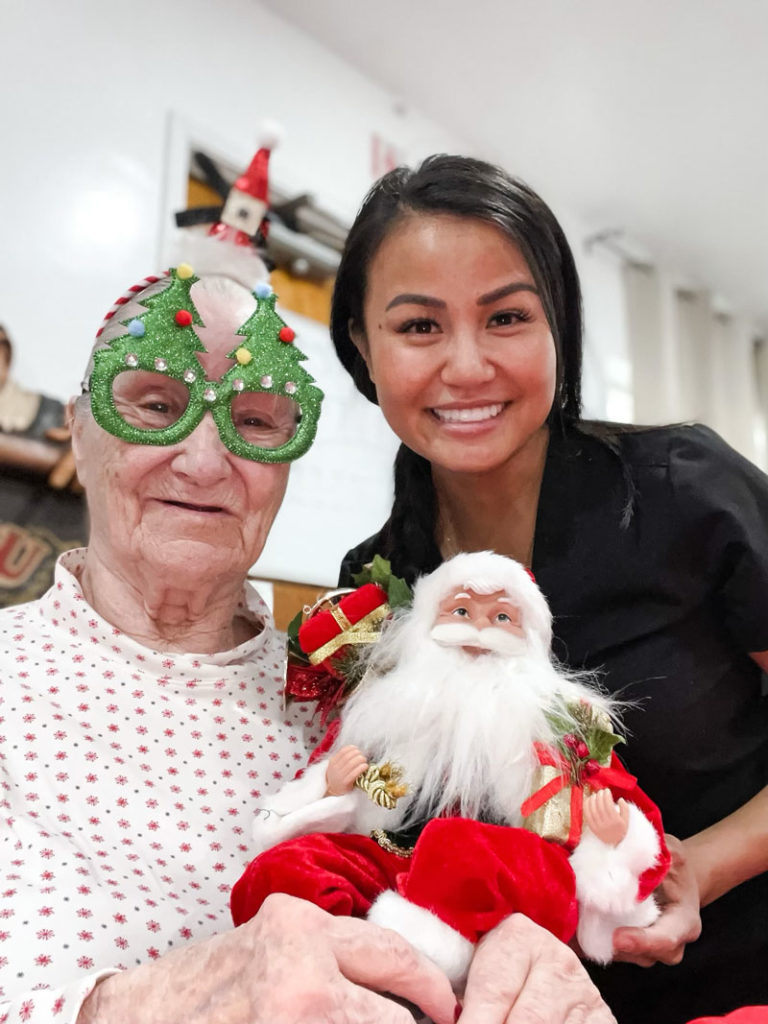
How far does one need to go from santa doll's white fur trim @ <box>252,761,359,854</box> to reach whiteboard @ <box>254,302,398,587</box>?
1352 mm

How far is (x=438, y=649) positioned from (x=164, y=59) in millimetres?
1942

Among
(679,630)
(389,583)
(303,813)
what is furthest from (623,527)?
(303,813)

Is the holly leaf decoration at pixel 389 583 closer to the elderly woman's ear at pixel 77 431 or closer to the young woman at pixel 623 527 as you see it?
the young woman at pixel 623 527

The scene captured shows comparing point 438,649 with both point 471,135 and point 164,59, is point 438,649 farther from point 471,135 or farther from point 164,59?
point 471,135

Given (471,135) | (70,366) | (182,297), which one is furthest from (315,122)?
(182,297)

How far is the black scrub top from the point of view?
1.15 m

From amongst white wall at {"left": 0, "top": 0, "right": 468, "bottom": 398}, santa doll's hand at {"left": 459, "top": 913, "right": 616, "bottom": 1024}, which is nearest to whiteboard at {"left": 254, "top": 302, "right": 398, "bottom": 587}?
white wall at {"left": 0, "top": 0, "right": 468, "bottom": 398}

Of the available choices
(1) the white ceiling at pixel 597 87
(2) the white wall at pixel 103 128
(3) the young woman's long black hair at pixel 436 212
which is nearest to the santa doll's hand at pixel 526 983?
(3) the young woman's long black hair at pixel 436 212

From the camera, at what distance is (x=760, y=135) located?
3.15m

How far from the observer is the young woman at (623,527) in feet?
3.76

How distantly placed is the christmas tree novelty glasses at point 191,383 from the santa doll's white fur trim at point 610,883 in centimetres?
62

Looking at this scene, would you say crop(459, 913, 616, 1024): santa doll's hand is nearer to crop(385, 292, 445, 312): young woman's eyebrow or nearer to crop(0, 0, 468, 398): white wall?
crop(385, 292, 445, 312): young woman's eyebrow

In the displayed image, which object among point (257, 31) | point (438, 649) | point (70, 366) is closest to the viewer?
point (438, 649)

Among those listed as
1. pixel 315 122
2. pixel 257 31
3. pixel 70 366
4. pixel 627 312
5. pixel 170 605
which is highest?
pixel 257 31
